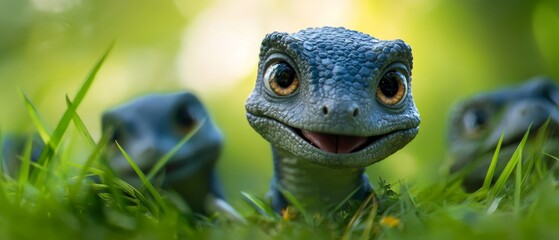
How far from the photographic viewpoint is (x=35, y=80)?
5.06m

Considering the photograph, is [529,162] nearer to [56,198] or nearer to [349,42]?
[349,42]

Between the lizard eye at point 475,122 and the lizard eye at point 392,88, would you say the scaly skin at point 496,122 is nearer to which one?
the lizard eye at point 475,122

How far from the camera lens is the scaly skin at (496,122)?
1.97 metres

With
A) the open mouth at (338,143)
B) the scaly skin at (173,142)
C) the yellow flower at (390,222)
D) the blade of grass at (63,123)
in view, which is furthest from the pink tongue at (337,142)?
the scaly skin at (173,142)

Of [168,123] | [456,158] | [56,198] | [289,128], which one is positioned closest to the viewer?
[56,198]

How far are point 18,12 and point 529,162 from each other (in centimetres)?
492

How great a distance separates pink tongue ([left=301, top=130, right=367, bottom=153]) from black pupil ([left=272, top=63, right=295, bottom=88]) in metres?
0.15

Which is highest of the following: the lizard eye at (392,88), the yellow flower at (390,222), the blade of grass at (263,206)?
the lizard eye at (392,88)

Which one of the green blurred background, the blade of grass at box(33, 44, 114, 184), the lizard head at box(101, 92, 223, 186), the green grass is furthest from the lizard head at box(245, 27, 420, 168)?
the green blurred background

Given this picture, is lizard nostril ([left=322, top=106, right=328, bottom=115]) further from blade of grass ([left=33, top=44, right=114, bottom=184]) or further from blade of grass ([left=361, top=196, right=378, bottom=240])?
blade of grass ([left=33, top=44, right=114, bottom=184])

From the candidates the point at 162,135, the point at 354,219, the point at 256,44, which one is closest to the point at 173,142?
the point at 162,135

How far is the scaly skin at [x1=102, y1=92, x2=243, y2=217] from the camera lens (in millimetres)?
2012

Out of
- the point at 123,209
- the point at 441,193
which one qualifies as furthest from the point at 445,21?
the point at 123,209

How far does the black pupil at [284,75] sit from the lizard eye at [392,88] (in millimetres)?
186
